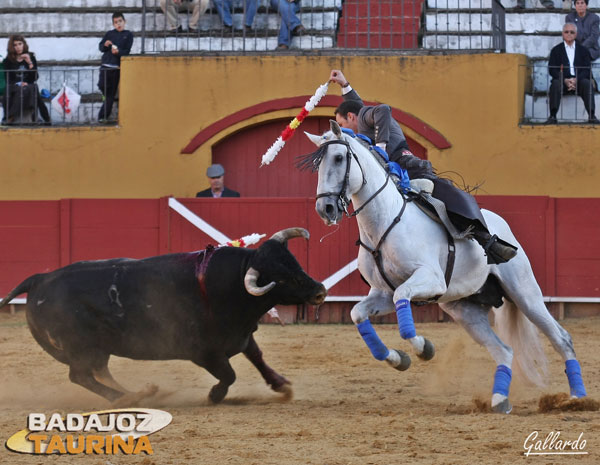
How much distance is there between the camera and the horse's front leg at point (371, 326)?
6457 millimetres

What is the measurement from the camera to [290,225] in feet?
38.8

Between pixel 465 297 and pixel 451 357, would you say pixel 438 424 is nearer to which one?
pixel 465 297

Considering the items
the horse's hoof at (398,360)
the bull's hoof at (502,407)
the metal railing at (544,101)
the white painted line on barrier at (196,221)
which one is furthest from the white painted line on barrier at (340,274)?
the bull's hoof at (502,407)

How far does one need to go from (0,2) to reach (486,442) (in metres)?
11.5

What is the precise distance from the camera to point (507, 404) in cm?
657

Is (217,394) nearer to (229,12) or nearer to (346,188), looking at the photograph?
(346,188)

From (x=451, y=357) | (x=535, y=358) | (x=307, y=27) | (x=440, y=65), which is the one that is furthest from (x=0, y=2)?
(x=535, y=358)

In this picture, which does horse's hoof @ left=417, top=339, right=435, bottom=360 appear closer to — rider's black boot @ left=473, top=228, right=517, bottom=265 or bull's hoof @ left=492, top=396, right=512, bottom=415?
bull's hoof @ left=492, top=396, right=512, bottom=415

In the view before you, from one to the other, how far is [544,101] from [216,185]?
4.08m

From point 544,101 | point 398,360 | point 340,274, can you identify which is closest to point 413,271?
point 398,360

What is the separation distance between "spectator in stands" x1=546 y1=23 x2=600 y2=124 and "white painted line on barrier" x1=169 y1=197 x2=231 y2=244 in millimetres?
3865

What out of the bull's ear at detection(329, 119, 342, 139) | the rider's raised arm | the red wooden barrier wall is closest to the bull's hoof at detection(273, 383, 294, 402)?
the rider's raised arm

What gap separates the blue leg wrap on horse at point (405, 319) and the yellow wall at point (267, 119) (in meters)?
6.60

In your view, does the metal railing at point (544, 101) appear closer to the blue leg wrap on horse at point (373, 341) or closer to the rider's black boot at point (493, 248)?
the rider's black boot at point (493, 248)
